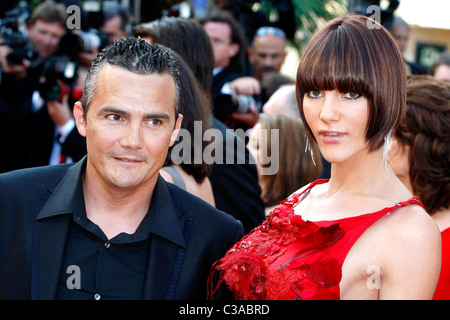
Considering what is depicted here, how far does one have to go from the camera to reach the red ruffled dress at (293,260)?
6.31ft

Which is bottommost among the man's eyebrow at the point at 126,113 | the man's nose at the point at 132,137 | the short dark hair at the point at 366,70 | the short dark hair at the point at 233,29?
the man's nose at the point at 132,137

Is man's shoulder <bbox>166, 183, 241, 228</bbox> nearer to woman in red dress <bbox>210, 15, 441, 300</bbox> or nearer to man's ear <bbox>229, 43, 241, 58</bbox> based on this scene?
woman in red dress <bbox>210, 15, 441, 300</bbox>

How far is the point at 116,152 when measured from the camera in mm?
2010

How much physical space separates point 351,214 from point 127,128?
83cm

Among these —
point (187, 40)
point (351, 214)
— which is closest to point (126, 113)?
point (351, 214)

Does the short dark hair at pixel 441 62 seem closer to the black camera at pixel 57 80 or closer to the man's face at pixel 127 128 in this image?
the black camera at pixel 57 80

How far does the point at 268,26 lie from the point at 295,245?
4.72 m

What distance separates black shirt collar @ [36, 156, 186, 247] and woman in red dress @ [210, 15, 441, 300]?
22 cm

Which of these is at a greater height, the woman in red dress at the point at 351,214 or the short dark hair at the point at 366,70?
the short dark hair at the point at 366,70

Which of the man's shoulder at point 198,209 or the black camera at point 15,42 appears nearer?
the man's shoulder at point 198,209

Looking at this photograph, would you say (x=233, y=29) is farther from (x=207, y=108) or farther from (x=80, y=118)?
(x=80, y=118)

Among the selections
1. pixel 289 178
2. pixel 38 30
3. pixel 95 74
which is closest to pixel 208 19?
pixel 38 30

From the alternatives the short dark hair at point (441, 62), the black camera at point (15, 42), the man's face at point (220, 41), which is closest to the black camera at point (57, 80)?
the black camera at point (15, 42)
